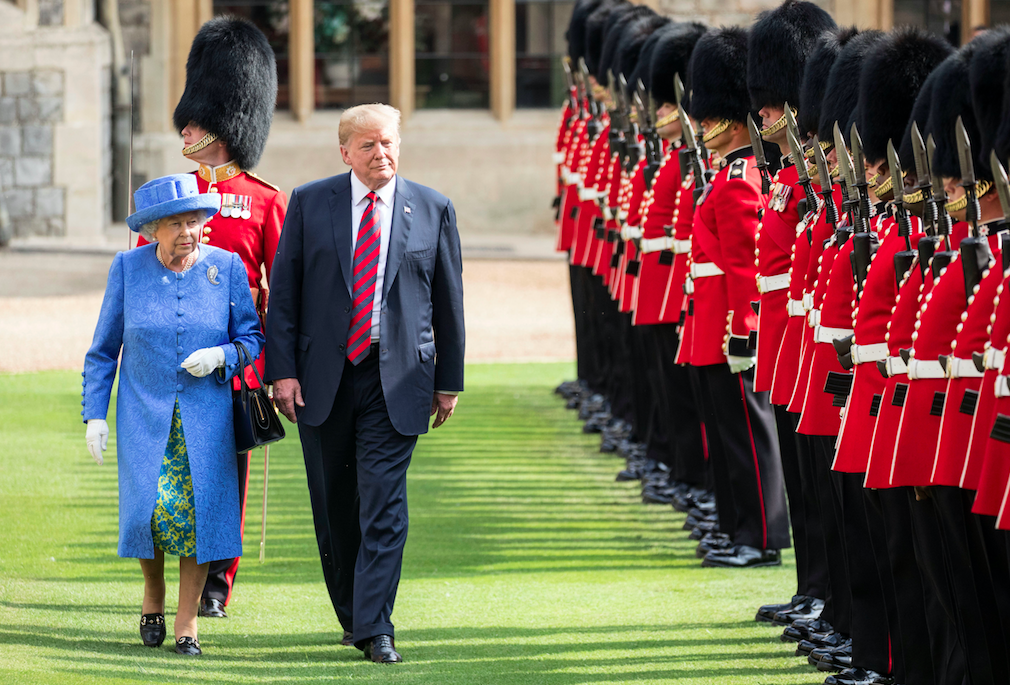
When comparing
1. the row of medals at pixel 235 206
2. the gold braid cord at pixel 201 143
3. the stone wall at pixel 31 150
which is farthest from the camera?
the stone wall at pixel 31 150

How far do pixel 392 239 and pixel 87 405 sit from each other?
947mm

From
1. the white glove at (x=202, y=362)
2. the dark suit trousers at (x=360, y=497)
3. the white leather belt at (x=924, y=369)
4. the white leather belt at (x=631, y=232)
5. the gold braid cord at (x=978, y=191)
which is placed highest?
the gold braid cord at (x=978, y=191)

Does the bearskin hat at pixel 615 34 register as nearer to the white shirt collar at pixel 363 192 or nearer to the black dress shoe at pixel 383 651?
the white shirt collar at pixel 363 192

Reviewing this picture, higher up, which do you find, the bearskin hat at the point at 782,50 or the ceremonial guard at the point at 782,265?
the bearskin hat at the point at 782,50

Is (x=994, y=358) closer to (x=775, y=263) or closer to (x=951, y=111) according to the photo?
(x=951, y=111)

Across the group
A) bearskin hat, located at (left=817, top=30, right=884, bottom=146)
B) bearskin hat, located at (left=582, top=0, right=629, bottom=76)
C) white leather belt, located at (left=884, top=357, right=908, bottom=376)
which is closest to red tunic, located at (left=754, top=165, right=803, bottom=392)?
bearskin hat, located at (left=817, top=30, right=884, bottom=146)

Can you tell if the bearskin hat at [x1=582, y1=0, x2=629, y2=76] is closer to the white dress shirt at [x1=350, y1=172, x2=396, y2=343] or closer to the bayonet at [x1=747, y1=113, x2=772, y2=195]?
the bayonet at [x1=747, y1=113, x2=772, y2=195]

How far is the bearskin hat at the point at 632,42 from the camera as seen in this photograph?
8195mm

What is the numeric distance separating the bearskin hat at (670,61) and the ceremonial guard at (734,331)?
1160 millimetres

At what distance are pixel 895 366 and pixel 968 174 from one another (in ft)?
1.59

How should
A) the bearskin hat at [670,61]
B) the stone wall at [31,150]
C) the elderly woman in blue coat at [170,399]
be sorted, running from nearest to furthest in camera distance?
the elderly woman in blue coat at [170,399] → the bearskin hat at [670,61] → the stone wall at [31,150]

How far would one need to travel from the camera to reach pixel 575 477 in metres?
7.30

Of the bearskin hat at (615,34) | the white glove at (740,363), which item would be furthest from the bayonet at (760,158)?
the bearskin hat at (615,34)

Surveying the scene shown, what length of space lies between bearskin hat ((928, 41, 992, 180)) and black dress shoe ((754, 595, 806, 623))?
1663 mm
